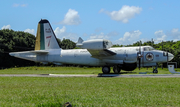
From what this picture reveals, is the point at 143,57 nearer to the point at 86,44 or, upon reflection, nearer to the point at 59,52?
the point at 86,44

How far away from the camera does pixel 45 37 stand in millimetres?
30641

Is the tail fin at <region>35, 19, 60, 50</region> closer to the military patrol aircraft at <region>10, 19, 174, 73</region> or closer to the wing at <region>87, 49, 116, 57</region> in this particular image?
the military patrol aircraft at <region>10, 19, 174, 73</region>

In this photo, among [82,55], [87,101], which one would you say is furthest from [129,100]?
[82,55]

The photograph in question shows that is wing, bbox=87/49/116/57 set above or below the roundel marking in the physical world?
above

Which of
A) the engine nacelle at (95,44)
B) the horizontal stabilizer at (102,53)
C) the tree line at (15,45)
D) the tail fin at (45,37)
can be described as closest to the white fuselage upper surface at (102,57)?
the horizontal stabilizer at (102,53)

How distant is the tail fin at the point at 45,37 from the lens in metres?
30.3

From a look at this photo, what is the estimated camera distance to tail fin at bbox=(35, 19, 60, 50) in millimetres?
30266

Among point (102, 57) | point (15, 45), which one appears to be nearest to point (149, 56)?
point (102, 57)

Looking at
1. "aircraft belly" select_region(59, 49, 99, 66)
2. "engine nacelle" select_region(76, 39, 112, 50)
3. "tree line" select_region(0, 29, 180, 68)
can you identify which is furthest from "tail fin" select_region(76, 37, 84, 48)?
"tree line" select_region(0, 29, 180, 68)

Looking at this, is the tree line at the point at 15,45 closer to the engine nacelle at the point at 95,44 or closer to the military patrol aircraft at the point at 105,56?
the military patrol aircraft at the point at 105,56

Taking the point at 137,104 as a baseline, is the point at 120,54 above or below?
above

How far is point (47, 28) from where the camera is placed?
30.7 meters

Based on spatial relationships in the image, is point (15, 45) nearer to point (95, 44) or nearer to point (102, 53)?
point (102, 53)

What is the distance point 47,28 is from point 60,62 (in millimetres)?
5694
